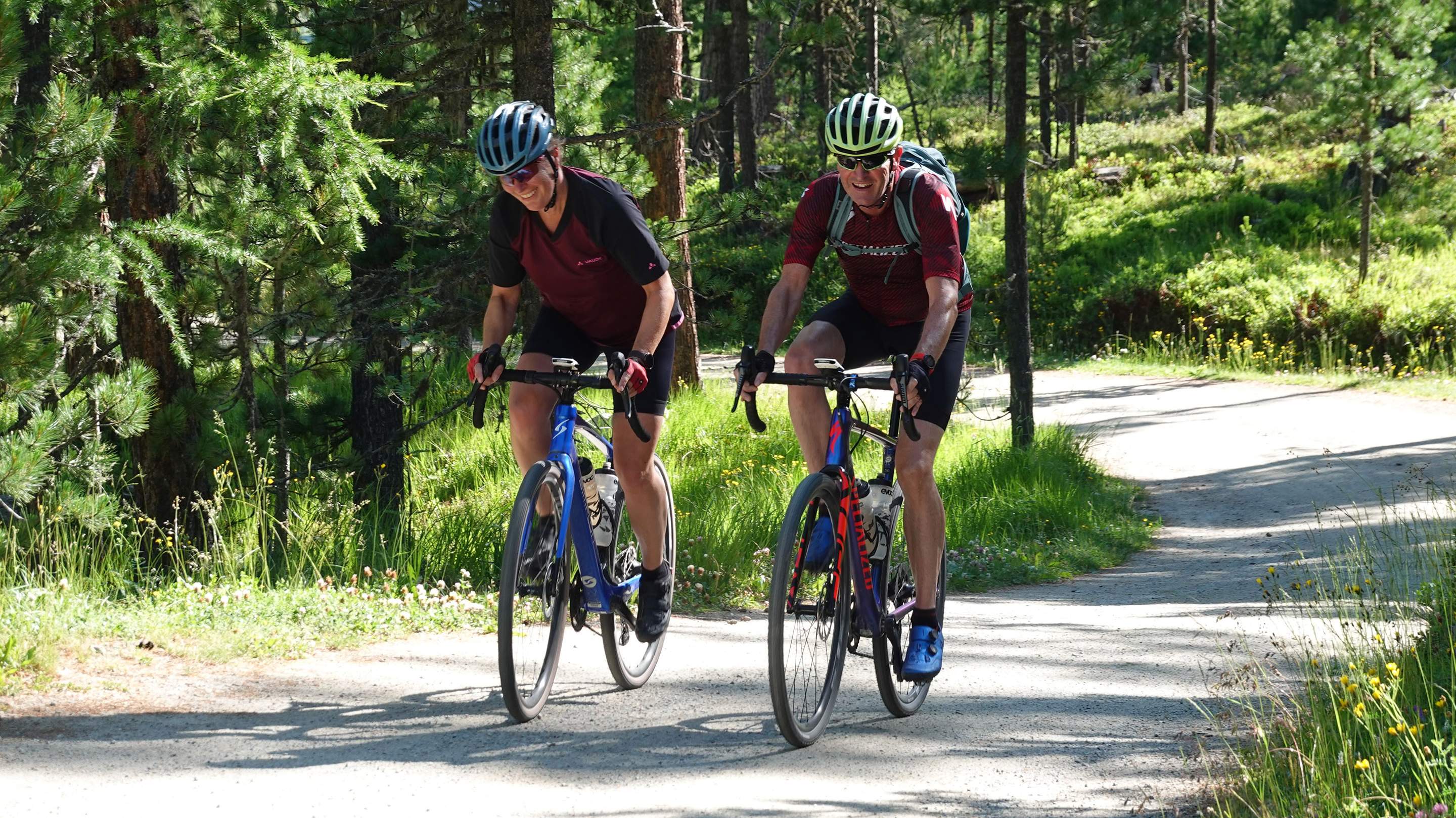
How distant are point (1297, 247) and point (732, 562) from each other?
21093mm

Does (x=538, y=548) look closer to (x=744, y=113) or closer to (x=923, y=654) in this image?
(x=923, y=654)

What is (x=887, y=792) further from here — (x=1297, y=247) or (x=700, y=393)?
(x=1297, y=247)

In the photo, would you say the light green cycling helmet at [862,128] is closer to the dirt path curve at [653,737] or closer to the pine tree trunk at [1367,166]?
the dirt path curve at [653,737]

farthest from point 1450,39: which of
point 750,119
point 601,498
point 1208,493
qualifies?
point 601,498

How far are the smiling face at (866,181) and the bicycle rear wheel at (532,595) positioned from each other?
1545 millimetres

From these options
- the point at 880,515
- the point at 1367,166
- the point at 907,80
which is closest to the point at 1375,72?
the point at 1367,166

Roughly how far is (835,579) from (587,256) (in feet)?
5.20

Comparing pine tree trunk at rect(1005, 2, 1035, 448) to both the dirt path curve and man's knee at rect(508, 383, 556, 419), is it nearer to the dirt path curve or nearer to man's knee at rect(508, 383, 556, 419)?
the dirt path curve

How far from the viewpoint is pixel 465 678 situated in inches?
216

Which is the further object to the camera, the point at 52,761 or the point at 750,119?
the point at 750,119

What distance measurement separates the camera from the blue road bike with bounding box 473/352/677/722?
15.4ft

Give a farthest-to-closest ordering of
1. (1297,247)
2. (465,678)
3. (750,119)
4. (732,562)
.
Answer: (750,119) < (1297,247) < (732,562) < (465,678)

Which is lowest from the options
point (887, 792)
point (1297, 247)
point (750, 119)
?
point (887, 792)

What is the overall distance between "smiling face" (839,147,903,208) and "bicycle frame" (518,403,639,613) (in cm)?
136
